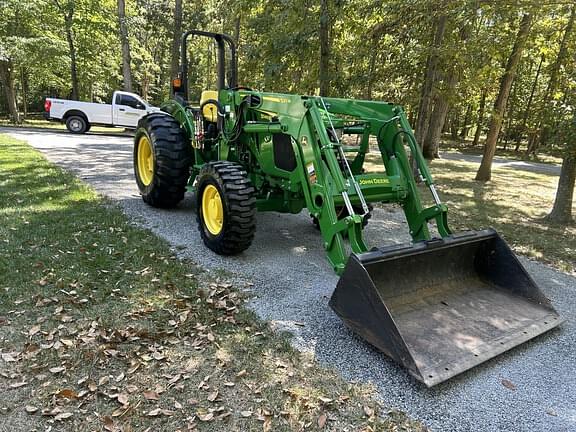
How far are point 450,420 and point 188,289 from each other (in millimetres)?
2330

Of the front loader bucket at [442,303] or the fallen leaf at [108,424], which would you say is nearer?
the fallen leaf at [108,424]

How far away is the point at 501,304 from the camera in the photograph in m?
3.46

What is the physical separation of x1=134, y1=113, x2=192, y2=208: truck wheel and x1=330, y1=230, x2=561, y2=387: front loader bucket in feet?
10.9

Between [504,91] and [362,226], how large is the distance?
28.2 feet

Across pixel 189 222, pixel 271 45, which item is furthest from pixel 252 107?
pixel 271 45

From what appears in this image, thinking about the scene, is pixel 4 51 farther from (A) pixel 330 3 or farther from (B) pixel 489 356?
(B) pixel 489 356

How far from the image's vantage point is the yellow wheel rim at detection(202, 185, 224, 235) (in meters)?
4.65

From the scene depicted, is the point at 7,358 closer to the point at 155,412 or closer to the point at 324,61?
the point at 155,412

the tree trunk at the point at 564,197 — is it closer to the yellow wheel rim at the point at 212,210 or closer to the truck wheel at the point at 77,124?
the yellow wheel rim at the point at 212,210

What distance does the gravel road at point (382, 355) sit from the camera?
2516 millimetres

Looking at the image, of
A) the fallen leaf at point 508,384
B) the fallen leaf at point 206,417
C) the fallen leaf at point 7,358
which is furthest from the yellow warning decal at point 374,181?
the fallen leaf at point 7,358

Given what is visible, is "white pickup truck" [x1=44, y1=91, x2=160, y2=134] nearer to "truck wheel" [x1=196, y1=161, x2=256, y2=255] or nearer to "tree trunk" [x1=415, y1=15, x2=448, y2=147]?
"tree trunk" [x1=415, y1=15, x2=448, y2=147]

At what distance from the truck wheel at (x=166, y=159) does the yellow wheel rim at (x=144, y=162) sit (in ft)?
0.94

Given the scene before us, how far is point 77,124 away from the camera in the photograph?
1697 cm
